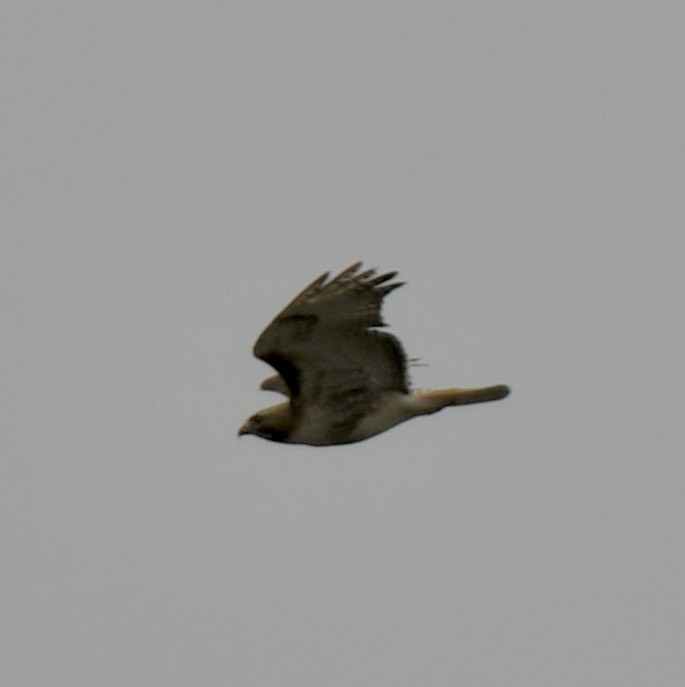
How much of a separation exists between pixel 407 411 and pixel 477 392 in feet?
1.75

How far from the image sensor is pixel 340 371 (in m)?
19.8

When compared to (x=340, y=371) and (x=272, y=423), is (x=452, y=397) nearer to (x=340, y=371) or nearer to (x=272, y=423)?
(x=340, y=371)

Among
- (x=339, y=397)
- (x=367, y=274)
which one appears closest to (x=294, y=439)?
(x=339, y=397)

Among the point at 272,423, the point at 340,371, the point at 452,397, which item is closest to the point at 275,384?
the point at 272,423

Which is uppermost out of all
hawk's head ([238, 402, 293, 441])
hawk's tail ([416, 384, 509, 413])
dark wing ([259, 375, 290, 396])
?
dark wing ([259, 375, 290, 396])

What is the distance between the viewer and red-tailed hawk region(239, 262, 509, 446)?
19000 mm

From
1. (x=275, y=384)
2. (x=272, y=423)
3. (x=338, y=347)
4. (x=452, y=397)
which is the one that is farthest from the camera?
(x=275, y=384)

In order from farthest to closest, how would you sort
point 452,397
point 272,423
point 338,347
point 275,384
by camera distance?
point 275,384 < point 272,423 < point 452,397 < point 338,347

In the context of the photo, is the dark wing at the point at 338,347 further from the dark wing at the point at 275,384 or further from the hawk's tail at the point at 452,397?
the dark wing at the point at 275,384

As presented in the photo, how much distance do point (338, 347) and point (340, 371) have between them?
0.33m

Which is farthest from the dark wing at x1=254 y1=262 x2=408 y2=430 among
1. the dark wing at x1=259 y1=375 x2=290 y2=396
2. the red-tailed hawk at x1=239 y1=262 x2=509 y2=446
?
the dark wing at x1=259 y1=375 x2=290 y2=396

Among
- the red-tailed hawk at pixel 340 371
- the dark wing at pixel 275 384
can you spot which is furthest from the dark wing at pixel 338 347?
the dark wing at pixel 275 384

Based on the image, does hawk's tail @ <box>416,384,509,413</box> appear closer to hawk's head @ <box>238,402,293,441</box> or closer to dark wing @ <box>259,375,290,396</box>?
hawk's head @ <box>238,402,293,441</box>

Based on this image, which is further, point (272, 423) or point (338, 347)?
point (272, 423)
